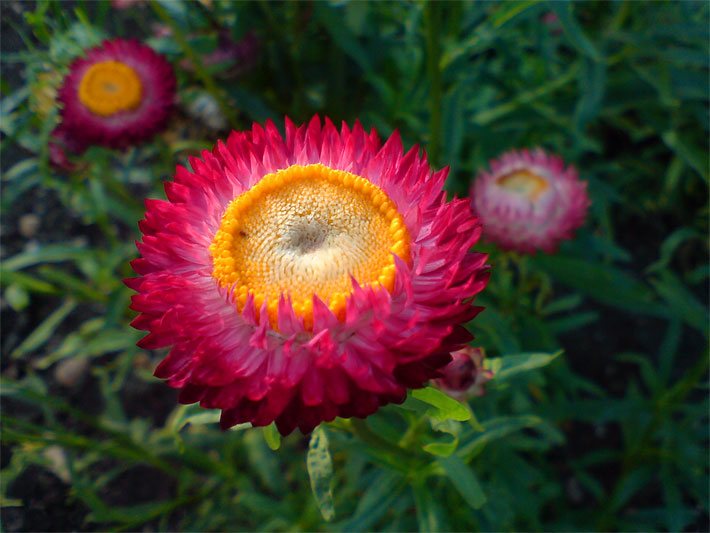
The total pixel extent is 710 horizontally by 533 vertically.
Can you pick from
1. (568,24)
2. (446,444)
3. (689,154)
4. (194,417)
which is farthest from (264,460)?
(689,154)

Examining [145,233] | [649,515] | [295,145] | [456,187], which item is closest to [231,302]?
[145,233]

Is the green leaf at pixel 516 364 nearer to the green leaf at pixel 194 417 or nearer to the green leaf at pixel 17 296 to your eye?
the green leaf at pixel 194 417

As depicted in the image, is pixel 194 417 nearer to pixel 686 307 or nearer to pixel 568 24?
pixel 568 24

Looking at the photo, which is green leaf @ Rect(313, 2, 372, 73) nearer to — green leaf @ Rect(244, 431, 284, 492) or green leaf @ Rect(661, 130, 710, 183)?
green leaf @ Rect(661, 130, 710, 183)

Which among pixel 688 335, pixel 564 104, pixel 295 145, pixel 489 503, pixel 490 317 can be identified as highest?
pixel 564 104

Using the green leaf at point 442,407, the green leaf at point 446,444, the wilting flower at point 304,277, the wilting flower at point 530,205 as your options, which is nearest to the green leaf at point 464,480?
the green leaf at point 446,444

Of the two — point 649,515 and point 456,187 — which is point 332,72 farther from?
point 649,515
